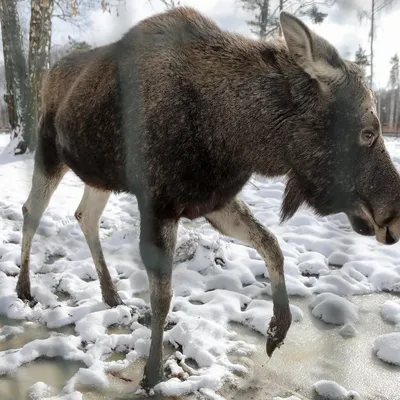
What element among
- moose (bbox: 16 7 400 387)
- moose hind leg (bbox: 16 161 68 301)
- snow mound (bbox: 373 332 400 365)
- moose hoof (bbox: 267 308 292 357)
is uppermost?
moose (bbox: 16 7 400 387)

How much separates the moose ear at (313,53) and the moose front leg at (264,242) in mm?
1061

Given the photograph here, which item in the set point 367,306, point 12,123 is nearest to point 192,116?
point 367,306

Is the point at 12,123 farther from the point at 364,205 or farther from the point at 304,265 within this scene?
the point at 364,205

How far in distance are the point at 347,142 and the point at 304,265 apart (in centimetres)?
224

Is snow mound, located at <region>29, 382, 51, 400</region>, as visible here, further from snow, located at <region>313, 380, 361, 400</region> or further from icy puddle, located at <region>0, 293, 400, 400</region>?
snow, located at <region>313, 380, 361, 400</region>

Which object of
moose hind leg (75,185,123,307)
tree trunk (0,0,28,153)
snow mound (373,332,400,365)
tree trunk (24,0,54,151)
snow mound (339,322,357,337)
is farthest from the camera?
tree trunk (0,0,28,153)

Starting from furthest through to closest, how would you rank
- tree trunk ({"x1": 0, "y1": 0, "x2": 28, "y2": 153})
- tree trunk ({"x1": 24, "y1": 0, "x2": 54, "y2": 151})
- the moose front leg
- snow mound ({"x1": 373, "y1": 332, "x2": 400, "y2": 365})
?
tree trunk ({"x1": 0, "y1": 0, "x2": 28, "y2": 153}), tree trunk ({"x1": 24, "y1": 0, "x2": 54, "y2": 151}), the moose front leg, snow mound ({"x1": 373, "y1": 332, "x2": 400, "y2": 365})

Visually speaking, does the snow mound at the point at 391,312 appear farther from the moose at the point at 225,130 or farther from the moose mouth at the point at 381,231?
the moose mouth at the point at 381,231

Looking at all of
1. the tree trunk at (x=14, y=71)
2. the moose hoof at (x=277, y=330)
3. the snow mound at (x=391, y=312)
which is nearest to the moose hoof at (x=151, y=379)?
the moose hoof at (x=277, y=330)

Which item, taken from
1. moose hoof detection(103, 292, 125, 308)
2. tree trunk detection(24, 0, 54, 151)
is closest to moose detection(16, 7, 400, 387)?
moose hoof detection(103, 292, 125, 308)

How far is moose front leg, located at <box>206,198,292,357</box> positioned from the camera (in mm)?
2902

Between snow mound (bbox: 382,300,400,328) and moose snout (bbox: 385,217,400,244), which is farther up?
moose snout (bbox: 385,217,400,244)

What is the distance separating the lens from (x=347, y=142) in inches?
92.0

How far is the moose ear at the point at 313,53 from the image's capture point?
2254mm
